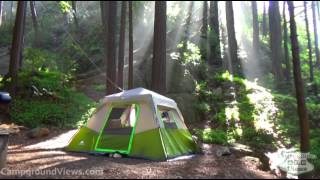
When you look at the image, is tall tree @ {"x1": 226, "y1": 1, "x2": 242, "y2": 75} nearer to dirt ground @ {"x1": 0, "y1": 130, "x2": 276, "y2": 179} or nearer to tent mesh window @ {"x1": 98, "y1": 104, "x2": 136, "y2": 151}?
dirt ground @ {"x1": 0, "y1": 130, "x2": 276, "y2": 179}

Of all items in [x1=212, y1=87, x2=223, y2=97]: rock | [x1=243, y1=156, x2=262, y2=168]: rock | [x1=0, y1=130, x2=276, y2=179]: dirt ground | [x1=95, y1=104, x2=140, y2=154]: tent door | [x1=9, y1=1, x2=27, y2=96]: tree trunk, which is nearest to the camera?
[x1=0, y1=130, x2=276, y2=179]: dirt ground

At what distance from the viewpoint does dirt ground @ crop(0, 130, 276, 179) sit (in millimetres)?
7094

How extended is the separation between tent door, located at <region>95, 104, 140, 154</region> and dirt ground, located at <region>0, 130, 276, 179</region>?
45cm

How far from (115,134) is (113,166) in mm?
2383

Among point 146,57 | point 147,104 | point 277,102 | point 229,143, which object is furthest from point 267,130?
point 146,57

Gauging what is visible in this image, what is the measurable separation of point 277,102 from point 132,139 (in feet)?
32.2

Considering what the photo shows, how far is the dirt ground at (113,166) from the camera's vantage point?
709 centimetres

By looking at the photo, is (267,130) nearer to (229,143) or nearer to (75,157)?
(229,143)

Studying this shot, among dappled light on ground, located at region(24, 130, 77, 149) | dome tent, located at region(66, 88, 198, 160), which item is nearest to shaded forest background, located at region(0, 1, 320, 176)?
dappled light on ground, located at region(24, 130, 77, 149)

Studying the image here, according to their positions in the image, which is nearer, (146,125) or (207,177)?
Answer: (207,177)

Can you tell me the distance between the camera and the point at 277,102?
57.7 ft

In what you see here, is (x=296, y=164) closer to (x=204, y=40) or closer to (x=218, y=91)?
(x=218, y=91)

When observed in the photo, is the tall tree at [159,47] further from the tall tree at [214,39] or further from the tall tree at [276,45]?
the tall tree at [276,45]

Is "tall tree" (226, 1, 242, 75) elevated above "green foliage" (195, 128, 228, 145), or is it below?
above
